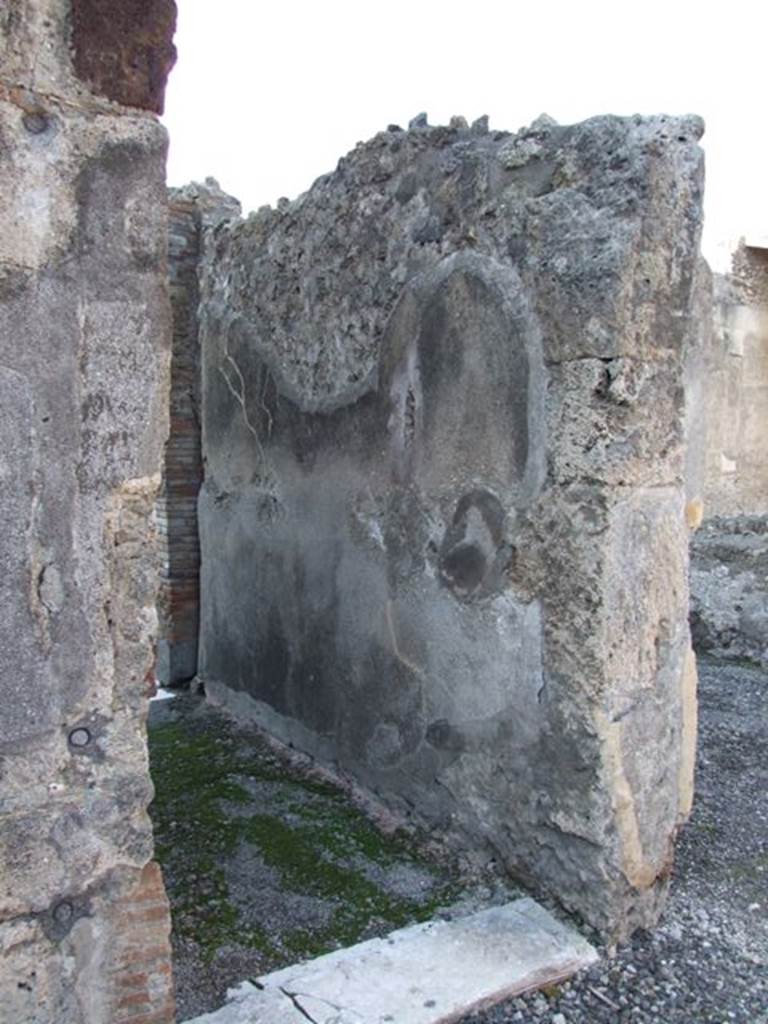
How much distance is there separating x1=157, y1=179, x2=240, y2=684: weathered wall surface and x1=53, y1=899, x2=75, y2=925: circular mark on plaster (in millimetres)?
2751

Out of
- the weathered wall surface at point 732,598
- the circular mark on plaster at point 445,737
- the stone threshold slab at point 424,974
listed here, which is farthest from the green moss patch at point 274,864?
the weathered wall surface at point 732,598

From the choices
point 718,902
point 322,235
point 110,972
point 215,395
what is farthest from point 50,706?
point 215,395

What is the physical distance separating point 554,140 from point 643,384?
0.65 metres

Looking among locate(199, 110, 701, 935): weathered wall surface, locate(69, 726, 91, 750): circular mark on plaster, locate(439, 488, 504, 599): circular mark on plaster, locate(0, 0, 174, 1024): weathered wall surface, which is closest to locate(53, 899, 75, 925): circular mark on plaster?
locate(0, 0, 174, 1024): weathered wall surface

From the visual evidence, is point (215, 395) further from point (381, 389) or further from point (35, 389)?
point (35, 389)

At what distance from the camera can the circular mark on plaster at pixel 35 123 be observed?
4.83ft

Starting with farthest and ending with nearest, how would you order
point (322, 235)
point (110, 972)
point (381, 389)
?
point (322, 235) < point (381, 389) < point (110, 972)

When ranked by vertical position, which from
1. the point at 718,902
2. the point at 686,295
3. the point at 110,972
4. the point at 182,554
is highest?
the point at 686,295

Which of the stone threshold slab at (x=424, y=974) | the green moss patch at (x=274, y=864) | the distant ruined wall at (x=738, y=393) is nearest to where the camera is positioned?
the stone threshold slab at (x=424, y=974)

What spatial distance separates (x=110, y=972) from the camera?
5.40 ft

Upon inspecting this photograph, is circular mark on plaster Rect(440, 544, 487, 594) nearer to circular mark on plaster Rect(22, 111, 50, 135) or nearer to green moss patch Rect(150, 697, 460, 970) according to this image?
green moss patch Rect(150, 697, 460, 970)

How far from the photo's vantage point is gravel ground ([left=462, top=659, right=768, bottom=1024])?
202cm

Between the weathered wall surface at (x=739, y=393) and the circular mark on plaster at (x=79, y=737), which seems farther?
the weathered wall surface at (x=739, y=393)

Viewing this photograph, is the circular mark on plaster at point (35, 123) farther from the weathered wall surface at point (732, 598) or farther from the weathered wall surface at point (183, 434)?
the weathered wall surface at point (732, 598)
